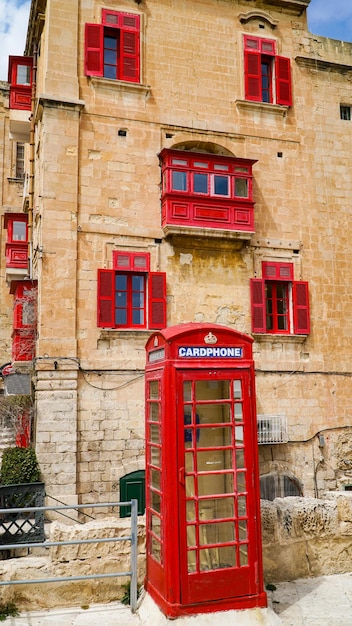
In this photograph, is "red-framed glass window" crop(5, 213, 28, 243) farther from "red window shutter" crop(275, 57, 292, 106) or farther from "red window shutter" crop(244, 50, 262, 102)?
"red window shutter" crop(275, 57, 292, 106)

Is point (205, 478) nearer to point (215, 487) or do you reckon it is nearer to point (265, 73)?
point (215, 487)

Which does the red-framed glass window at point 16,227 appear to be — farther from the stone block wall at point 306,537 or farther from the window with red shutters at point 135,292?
the stone block wall at point 306,537

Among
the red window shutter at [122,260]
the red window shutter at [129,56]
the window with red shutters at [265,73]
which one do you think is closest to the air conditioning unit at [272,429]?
the red window shutter at [122,260]

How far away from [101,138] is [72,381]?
6.31 metres

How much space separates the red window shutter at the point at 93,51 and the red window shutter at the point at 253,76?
4.21 meters

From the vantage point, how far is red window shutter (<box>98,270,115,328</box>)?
1373cm

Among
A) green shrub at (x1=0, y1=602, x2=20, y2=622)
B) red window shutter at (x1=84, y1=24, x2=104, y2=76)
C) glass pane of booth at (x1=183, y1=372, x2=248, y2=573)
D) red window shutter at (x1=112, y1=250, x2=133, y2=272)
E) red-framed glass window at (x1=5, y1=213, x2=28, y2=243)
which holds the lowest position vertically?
green shrub at (x1=0, y1=602, x2=20, y2=622)

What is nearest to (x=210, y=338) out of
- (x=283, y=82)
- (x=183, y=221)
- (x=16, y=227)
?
(x=183, y=221)

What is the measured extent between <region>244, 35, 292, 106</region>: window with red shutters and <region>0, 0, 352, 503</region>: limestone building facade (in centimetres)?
5

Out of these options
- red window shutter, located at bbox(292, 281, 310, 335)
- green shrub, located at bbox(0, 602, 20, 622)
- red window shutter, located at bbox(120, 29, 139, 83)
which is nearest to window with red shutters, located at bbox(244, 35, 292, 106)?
red window shutter, located at bbox(120, 29, 139, 83)

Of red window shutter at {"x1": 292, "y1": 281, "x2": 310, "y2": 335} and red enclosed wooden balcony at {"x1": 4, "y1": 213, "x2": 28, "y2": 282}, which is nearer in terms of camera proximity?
red window shutter at {"x1": 292, "y1": 281, "x2": 310, "y2": 335}

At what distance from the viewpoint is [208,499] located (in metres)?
6.14

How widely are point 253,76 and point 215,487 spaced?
1333 centimetres

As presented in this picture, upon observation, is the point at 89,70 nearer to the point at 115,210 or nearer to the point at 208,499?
the point at 115,210
